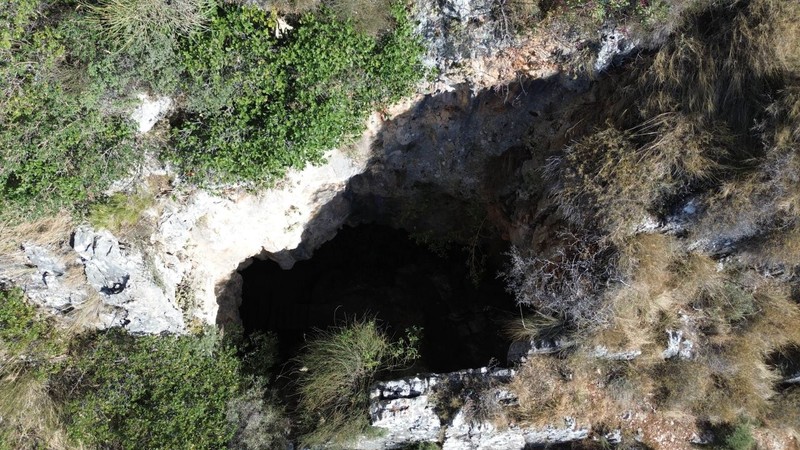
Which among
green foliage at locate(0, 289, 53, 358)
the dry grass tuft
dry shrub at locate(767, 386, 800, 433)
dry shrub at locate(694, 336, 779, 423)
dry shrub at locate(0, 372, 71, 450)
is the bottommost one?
dry shrub at locate(767, 386, 800, 433)

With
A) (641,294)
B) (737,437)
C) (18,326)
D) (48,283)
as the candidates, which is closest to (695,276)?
(641,294)

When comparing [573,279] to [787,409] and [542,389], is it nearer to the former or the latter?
[542,389]

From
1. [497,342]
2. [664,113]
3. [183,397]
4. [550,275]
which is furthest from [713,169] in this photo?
[183,397]

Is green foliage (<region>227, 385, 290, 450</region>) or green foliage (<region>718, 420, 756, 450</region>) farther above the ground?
green foliage (<region>227, 385, 290, 450</region>)

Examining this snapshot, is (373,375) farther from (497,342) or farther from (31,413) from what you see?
(31,413)

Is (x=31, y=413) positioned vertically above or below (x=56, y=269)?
below

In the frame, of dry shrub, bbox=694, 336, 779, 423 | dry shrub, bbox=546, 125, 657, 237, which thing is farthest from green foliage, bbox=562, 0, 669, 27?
dry shrub, bbox=694, 336, 779, 423

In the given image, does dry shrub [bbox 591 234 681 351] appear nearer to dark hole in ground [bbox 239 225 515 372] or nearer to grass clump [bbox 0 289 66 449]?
dark hole in ground [bbox 239 225 515 372]
